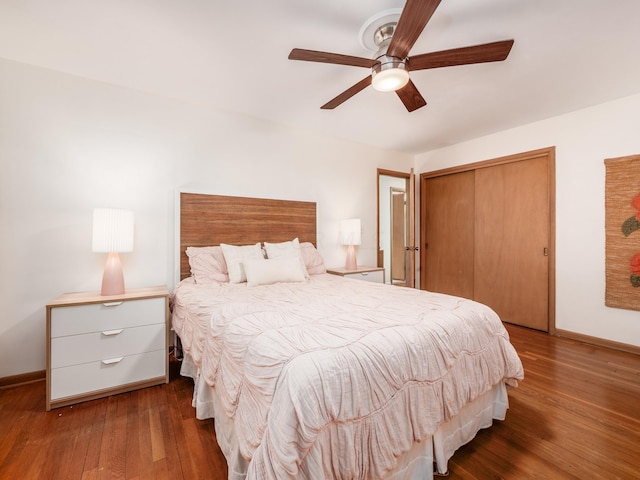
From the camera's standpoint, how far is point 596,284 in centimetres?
288

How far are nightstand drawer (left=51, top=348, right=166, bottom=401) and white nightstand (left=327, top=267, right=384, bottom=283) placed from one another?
1.95m

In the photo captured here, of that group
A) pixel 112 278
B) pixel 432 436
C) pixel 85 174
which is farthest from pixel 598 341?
pixel 85 174

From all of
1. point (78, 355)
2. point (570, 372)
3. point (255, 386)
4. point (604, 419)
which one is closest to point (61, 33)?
point (78, 355)

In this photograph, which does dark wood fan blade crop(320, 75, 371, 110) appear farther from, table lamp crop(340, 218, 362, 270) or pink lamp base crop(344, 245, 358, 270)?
pink lamp base crop(344, 245, 358, 270)

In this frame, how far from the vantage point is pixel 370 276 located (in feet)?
11.7

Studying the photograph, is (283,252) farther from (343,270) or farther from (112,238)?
(112,238)

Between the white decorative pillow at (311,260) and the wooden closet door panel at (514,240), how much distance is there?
228 centimetres

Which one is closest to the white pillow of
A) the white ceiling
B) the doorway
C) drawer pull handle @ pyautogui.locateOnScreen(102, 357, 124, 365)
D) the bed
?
the bed

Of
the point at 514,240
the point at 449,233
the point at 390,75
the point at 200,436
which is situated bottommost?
the point at 200,436

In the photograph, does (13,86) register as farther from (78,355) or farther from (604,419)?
(604,419)

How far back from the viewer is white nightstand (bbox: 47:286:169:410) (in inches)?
71.1

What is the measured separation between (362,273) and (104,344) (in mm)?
2546

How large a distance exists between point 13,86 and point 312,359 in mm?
2956

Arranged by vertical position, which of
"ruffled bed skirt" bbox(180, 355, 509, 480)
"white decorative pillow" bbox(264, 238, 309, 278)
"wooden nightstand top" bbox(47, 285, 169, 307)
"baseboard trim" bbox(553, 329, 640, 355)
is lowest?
"baseboard trim" bbox(553, 329, 640, 355)
